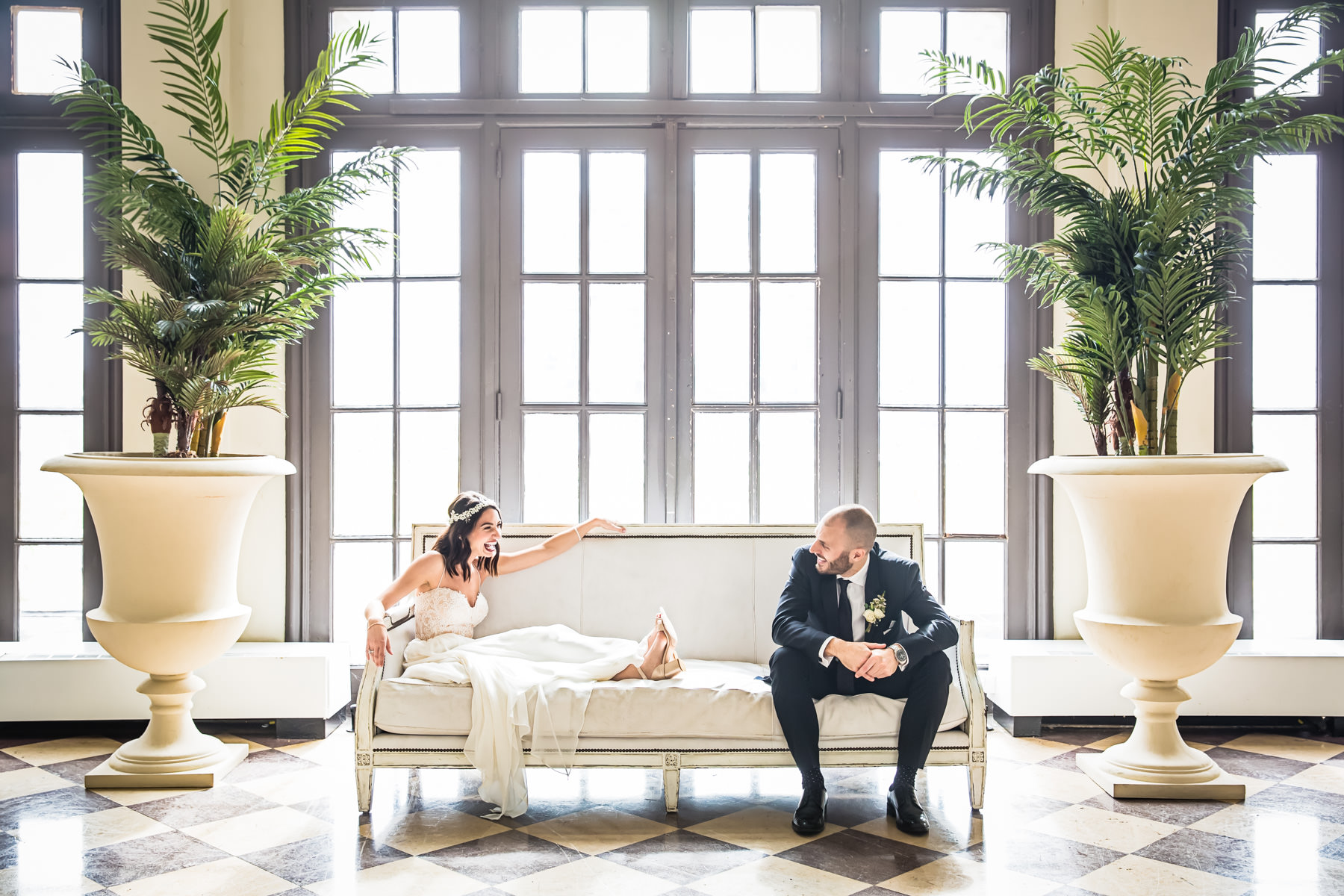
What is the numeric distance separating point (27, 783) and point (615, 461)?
2547 millimetres

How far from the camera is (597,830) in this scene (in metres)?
3.20

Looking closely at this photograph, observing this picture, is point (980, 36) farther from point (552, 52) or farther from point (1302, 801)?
point (1302, 801)

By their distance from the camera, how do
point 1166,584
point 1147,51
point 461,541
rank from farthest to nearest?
1. point 1147,51
2. point 461,541
3. point 1166,584

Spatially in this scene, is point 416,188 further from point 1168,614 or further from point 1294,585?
point 1294,585

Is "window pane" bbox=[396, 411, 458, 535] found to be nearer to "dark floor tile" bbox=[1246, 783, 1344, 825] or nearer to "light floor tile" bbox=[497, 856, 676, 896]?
"light floor tile" bbox=[497, 856, 676, 896]

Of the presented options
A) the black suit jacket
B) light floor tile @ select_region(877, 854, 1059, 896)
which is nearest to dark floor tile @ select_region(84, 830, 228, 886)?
the black suit jacket

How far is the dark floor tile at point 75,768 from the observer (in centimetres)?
370

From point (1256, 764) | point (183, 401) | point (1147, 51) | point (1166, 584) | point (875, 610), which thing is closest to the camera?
point (875, 610)

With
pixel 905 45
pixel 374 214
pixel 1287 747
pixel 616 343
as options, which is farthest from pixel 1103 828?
pixel 374 214

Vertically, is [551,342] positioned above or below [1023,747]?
above

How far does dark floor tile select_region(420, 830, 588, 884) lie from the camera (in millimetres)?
2836

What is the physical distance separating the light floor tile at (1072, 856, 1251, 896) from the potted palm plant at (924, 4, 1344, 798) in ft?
2.05

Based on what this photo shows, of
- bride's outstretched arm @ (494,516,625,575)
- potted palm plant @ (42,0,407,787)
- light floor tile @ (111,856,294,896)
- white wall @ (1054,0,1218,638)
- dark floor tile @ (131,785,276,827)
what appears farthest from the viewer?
white wall @ (1054,0,1218,638)

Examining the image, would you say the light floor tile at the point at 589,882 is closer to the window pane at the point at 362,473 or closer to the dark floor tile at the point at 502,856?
the dark floor tile at the point at 502,856
